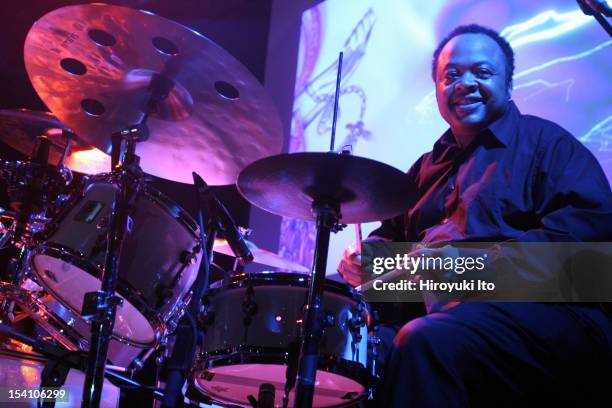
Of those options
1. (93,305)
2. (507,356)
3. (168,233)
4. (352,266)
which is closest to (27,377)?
(93,305)

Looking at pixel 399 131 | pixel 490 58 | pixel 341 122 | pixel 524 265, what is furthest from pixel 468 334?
pixel 341 122

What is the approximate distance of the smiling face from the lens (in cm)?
204

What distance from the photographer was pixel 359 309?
6.01 ft

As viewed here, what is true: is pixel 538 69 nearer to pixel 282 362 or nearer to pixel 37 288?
pixel 282 362

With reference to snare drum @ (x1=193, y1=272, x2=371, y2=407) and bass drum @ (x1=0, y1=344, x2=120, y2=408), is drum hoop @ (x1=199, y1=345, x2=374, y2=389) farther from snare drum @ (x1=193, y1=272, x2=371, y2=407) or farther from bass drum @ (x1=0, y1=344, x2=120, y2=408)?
bass drum @ (x1=0, y1=344, x2=120, y2=408)

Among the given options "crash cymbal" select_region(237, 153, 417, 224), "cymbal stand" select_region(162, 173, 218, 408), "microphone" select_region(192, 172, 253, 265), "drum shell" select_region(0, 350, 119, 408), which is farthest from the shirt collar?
"drum shell" select_region(0, 350, 119, 408)

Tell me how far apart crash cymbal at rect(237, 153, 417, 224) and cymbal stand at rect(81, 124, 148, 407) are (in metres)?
0.44

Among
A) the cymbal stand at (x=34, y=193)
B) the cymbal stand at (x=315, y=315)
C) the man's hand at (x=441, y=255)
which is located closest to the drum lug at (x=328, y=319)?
the cymbal stand at (x=315, y=315)

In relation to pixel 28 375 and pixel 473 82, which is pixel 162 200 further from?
pixel 473 82

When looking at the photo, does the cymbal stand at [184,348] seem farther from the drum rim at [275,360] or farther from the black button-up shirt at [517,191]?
the black button-up shirt at [517,191]

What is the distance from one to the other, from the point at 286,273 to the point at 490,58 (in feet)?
3.22

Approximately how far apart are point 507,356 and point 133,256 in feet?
4.03

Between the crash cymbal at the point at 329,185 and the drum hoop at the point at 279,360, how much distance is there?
1.36 ft

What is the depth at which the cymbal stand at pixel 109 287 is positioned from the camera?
5.83 feet
